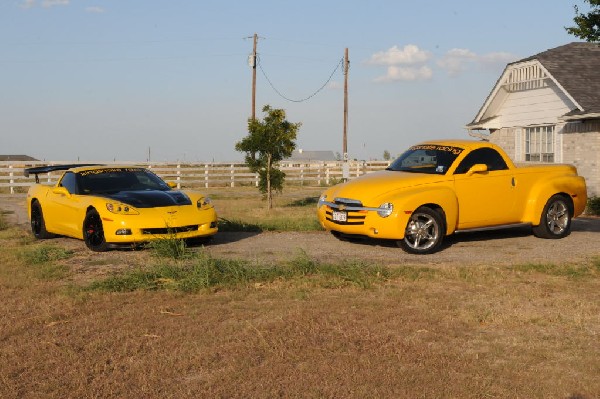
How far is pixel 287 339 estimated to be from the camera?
612 cm

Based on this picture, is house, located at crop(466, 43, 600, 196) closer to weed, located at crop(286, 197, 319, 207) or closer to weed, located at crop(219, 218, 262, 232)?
weed, located at crop(286, 197, 319, 207)

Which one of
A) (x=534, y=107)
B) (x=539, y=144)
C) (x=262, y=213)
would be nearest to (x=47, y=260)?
(x=262, y=213)

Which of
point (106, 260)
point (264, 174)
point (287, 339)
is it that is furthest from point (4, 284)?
point (264, 174)

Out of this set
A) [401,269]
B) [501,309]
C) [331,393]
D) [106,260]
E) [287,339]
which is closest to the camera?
[331,393]

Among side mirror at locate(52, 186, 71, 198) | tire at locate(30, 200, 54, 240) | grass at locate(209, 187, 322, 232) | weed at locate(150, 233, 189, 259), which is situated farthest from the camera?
grass at locate(209, 187, 322, 232)

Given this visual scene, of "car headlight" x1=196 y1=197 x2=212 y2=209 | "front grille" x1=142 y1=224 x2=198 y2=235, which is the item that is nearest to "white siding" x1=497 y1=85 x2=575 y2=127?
"car headlight" x1=196 y1=197 x2=212 y2=209

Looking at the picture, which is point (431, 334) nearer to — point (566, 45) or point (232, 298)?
point (232, 298)

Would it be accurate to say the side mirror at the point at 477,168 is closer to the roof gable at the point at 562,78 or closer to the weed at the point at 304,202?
the roof gable at the point at 562,78

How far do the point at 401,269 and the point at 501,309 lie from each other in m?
2.27

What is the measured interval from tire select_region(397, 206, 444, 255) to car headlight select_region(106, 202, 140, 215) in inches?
156

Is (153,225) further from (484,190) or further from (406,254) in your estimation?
(484,190)

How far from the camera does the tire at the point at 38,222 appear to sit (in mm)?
13383

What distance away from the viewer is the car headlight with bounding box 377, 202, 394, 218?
36.9ft

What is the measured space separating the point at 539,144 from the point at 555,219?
10.2 metres
